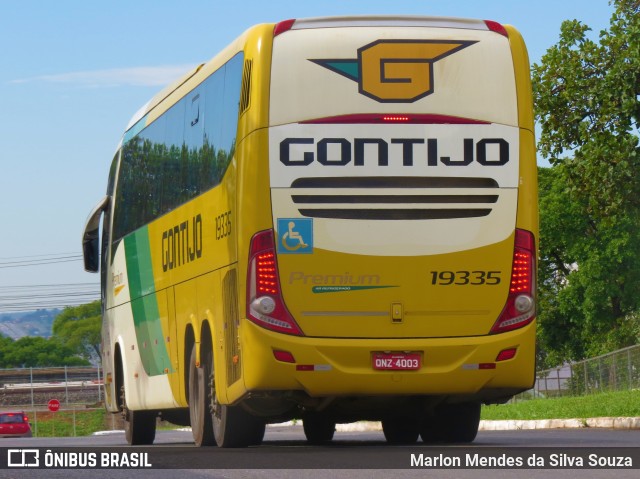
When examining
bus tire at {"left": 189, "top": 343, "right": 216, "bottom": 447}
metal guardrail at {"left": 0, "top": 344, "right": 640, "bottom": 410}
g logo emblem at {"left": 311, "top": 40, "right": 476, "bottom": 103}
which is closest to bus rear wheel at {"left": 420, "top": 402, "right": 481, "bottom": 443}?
bus tire at {"left": 189, "top": 343, "right": 216, "bottom": 447}

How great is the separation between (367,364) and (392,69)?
2.79 meters

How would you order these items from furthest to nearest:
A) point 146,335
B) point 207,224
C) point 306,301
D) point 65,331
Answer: point 65,331 < point 146,335 < point 207,224 < point 306,301

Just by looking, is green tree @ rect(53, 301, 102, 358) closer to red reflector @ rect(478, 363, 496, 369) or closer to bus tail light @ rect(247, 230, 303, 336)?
bus tail light @ rect(247, 230, 303, 336)

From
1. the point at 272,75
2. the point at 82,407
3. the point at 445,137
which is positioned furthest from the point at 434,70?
the point at 82,407

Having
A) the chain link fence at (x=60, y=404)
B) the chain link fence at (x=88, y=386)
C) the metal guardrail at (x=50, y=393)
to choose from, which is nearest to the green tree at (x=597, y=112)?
the chain link fence at (x=88, y=386)

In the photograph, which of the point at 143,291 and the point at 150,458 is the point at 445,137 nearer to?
the point at 150,458

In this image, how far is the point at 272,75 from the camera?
14.0 m

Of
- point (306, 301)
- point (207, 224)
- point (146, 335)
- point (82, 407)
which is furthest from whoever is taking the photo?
point (82, 407)

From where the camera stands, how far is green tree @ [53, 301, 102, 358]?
181 m

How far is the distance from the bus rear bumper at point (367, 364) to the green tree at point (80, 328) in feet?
539

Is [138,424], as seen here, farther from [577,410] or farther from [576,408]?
[576,408]

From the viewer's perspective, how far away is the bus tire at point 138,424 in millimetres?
21500

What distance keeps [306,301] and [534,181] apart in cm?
252

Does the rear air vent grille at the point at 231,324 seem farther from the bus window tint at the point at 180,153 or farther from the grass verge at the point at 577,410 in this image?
the grass verge at the point at 577,410
